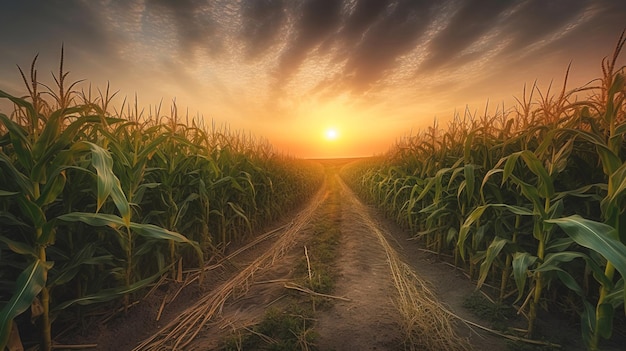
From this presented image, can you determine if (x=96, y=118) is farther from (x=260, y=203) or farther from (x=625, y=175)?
(x=260, y=203)

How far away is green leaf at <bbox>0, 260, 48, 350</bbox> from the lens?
132 centimetres

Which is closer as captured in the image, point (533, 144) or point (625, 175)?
point (625, 175)

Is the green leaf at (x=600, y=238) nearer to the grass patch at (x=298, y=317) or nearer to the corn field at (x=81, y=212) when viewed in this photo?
the grass patch at (x=298, y=317)

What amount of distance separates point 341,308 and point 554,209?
184cm

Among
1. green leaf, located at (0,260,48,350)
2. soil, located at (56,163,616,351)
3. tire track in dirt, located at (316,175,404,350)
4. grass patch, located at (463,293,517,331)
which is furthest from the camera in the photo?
grass patch, located at (463,293,517,331)

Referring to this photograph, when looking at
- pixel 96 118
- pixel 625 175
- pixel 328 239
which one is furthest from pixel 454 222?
pixel 96 118

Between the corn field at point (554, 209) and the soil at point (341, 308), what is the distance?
0.32 m

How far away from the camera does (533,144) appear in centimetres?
290

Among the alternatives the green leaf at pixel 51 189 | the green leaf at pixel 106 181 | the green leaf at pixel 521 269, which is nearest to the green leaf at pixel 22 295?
the green leaf at pixel 51 189

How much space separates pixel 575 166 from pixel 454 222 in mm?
1500

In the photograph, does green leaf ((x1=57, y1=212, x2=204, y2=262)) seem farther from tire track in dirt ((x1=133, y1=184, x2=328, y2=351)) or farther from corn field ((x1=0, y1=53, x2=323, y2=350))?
tire track in dirt ((x1=133, y1=184, x2=328, y2=351))

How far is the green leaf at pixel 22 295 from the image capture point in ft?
4.32

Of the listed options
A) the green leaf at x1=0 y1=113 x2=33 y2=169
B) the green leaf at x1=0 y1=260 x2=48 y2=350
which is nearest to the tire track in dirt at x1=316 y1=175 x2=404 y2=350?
the green leaf at x1=0 y1=260 x2=48 y2=350

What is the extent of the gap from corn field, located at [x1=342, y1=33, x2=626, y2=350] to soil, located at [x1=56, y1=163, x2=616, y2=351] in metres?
0.32
